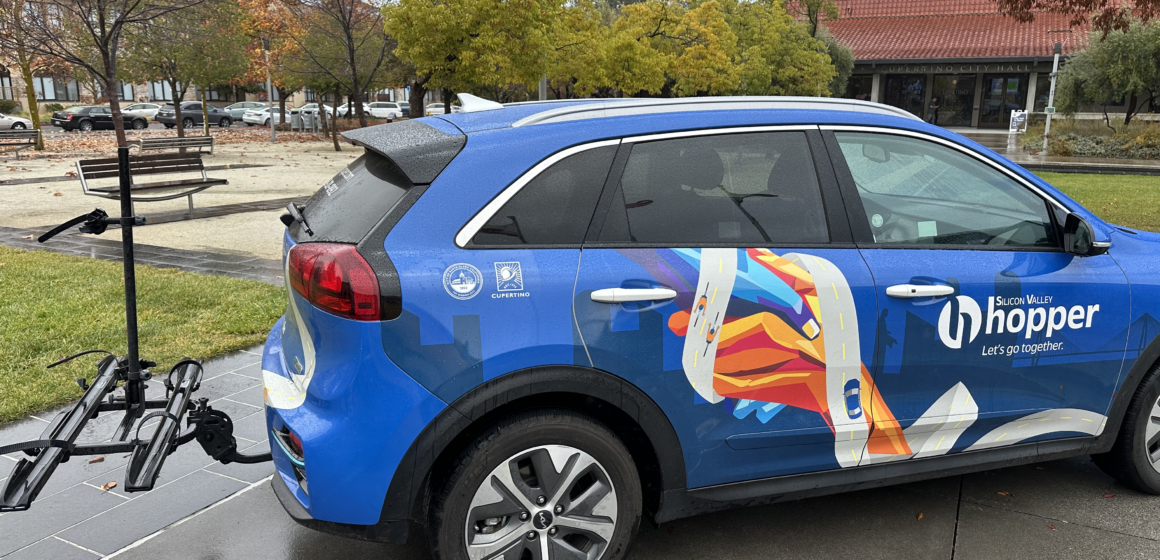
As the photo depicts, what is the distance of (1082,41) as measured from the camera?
42094 mm

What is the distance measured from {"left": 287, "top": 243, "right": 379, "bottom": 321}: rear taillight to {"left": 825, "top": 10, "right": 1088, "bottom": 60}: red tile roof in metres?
47.2

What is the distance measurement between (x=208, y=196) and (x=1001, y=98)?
45131mm

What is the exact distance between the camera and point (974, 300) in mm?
3193

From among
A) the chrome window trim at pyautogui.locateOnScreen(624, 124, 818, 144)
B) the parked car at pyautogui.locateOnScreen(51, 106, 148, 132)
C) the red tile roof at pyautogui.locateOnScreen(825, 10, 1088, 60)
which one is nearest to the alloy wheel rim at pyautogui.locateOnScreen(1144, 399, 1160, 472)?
the chrome window trim at pyautogui.locateOnScreen(624, 124, 818, 144)

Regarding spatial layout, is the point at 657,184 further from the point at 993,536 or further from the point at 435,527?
the point at 993,536

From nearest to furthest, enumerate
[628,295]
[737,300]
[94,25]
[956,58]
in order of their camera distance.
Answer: [628,295], [737,300], [94,25], [956,58]

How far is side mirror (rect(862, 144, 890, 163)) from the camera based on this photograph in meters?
3.29

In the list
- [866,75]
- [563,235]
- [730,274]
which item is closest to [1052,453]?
[730,274]

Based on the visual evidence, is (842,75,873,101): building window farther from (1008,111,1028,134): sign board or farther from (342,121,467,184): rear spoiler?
(342,121,467,184): rear spoiler

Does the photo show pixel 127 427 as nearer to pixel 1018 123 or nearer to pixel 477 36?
pixel 477 36

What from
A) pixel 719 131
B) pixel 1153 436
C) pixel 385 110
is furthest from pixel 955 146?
pixel 385 110

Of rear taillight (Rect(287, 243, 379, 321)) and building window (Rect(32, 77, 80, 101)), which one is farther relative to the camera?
building window (Rect(32, 77, 80, 101))

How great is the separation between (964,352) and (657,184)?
1349 millimetres

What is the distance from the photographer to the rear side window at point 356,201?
9.15 ft
